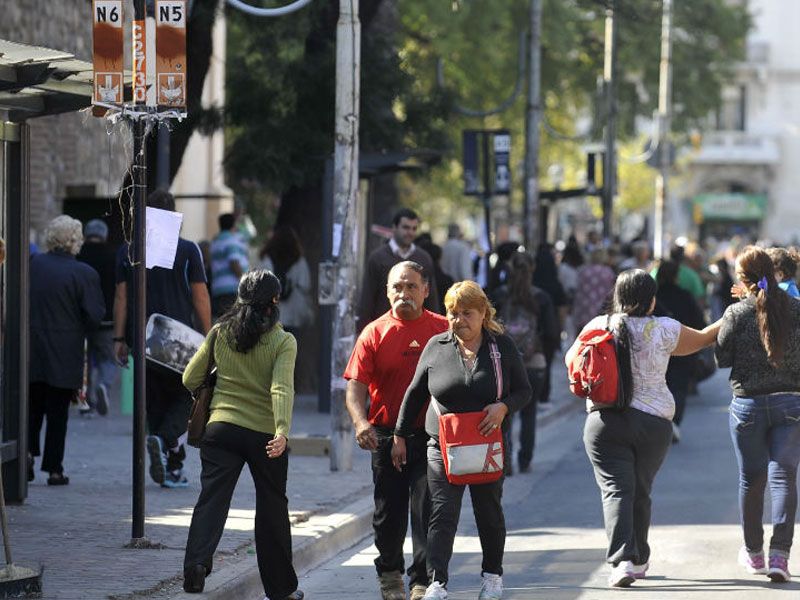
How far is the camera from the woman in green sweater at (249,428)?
26.7 feet

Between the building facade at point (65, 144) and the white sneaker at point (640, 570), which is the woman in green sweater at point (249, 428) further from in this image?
the building facade at point (65, 144)

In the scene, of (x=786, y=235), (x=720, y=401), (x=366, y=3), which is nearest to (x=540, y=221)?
(x=720, y=401)

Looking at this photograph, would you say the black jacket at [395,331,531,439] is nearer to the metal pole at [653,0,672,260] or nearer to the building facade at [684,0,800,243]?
the metal pole at [653,0,672,260]

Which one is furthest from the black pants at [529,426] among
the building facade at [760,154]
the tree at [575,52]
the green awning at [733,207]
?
the green awning at [733,207]

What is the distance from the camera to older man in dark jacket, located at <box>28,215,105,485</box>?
11938mm

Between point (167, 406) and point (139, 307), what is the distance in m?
2.50

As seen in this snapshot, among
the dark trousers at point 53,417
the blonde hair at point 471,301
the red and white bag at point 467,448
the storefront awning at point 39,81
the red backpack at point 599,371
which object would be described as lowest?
the dark trousers at point 53,417

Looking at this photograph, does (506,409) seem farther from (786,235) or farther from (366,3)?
(786,235)

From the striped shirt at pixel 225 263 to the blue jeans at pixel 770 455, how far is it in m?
9.81

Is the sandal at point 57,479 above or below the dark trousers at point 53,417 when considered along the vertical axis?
below

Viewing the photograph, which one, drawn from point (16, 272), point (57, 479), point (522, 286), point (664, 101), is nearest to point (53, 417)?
point (57, 479)

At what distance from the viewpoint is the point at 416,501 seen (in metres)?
8.59

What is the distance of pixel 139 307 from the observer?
935cm

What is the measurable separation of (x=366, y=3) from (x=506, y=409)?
11438 millimetres
